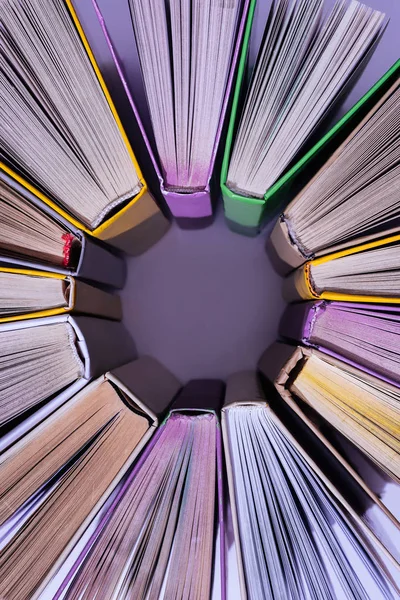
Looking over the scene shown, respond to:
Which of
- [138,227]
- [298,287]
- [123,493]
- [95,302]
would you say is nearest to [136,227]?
[138,227]

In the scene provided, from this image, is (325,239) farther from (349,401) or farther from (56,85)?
(56,85)

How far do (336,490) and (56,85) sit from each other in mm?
513

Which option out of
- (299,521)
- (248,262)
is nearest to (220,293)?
(248,262)

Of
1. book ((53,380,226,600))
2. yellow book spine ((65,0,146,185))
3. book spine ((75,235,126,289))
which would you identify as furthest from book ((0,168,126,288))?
book ((53,380,226,600))

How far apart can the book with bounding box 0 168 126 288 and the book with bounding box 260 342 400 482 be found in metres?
0.27

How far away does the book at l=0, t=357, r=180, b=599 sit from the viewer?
0.51 meters

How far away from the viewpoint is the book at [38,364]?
523 mm

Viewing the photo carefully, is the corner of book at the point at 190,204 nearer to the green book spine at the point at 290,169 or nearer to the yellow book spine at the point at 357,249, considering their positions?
the green book spine at the point at 290,169

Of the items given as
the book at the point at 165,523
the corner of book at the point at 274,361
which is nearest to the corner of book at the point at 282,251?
Answer: the corner of book at the point at 274,361

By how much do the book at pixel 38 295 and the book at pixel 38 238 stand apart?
1 cm

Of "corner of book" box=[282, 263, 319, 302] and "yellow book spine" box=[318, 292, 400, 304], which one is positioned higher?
"corner of book" box=[282, 263, 319, 302]

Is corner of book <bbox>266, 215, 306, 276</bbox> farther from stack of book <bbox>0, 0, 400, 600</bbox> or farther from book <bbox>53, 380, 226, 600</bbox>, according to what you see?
book <bbox>53, 380, 226, 600</bbox>

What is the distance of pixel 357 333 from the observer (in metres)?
0.53

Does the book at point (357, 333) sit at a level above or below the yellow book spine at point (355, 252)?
below
